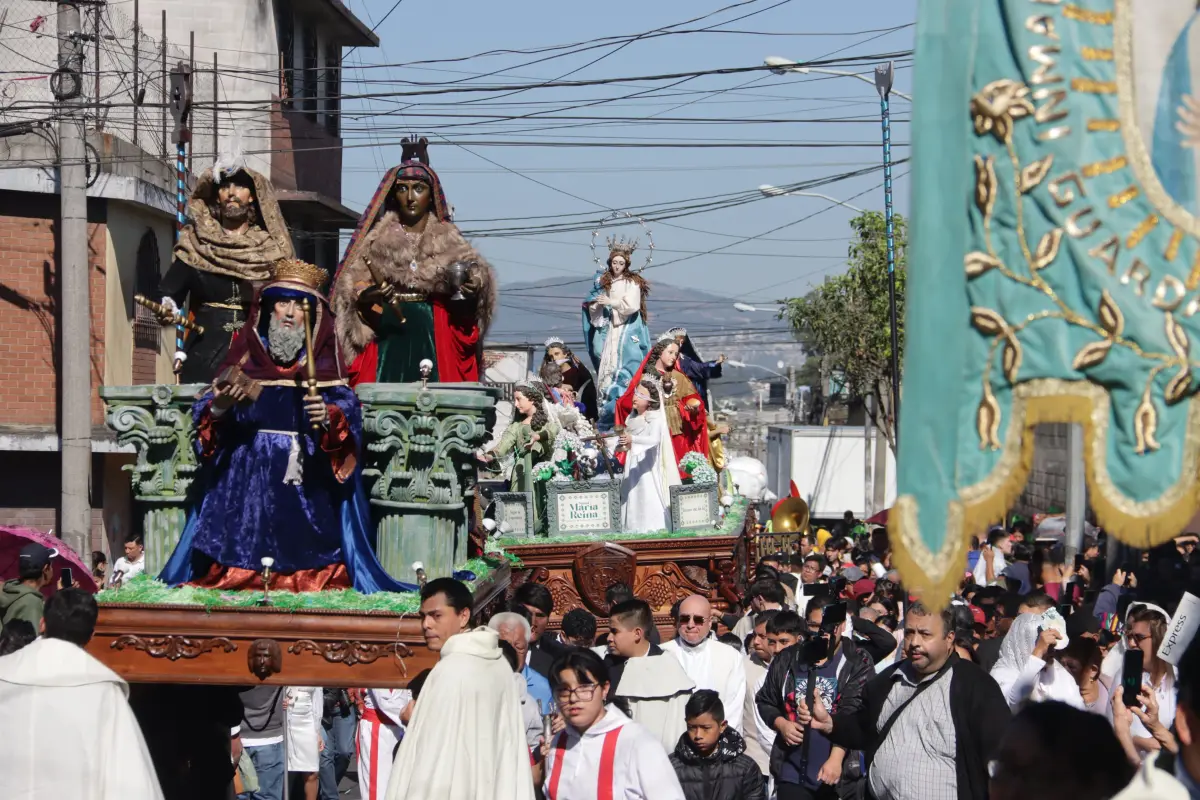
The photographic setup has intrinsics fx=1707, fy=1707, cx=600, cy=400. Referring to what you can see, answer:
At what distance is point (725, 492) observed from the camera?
18.8m

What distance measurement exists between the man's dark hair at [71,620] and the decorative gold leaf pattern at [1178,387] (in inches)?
163

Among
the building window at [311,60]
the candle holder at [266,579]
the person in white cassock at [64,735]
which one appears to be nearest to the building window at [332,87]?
the building window at [311,60]

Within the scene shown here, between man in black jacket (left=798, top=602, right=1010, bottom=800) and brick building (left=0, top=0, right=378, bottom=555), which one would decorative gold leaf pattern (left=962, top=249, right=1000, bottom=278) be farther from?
brick building (left=0, top=0, right=378, bottom=555)

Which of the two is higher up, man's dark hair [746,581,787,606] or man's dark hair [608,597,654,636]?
man's dark hair [608,597,654,636]

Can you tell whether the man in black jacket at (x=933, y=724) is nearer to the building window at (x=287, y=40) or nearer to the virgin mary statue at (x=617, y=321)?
the virgin mary statue at (x=617, y=321)

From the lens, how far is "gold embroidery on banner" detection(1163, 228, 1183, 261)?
3.79 m

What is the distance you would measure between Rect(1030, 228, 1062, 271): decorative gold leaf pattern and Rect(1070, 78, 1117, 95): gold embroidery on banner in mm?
327

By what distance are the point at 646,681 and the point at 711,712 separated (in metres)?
0.86

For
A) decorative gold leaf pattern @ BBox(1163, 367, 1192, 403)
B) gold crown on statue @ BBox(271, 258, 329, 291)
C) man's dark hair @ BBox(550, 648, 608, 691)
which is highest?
gold crown on statue @ BBox(271, 258, 329, 291)

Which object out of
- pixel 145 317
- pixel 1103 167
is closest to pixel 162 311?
pixel 1103 167

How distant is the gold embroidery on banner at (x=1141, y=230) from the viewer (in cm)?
378

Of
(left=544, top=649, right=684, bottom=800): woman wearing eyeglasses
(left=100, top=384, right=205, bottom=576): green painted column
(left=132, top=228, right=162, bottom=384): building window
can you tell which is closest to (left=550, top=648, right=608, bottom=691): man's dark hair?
(left=544, top=649, right=684, bottom=800): woman wearing eyeglasses

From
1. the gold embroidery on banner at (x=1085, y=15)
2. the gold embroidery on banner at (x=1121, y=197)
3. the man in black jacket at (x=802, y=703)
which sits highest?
the gold embroidery on banner at (x=1085, y=15)

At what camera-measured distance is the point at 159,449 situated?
9.00 meters
